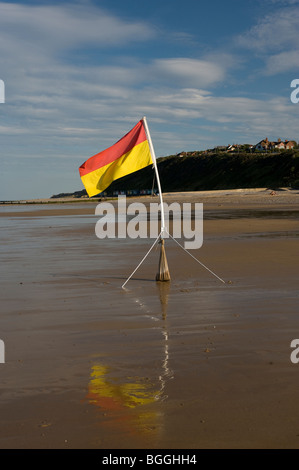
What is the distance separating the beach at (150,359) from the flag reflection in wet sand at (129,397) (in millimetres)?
15

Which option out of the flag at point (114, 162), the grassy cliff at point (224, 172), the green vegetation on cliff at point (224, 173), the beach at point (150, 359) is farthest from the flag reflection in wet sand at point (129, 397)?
the grassy cliff at point (224, 172)

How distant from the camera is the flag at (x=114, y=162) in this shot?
10.6 m

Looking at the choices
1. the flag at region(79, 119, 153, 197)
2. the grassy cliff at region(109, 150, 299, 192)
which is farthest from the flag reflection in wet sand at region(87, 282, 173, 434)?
the grassy cliff at region(109, 150, 299, 192)

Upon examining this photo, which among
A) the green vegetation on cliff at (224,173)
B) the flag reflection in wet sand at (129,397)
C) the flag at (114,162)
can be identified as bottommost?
the flag reflection in wet sand at (129,397)

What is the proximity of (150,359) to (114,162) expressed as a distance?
210 inches

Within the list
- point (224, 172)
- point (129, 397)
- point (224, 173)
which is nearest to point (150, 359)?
point (129, 397)

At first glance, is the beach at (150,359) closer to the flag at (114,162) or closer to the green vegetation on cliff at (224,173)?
the flag at (114,162)

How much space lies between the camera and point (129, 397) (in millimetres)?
5098

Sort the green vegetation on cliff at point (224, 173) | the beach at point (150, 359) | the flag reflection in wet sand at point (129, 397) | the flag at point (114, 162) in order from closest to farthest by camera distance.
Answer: the beach at point (150, 359), the flag reflection in wet sand at point (129, 397), the flag at point (114, 162), the green vegetation on cliff at point (224, 173)

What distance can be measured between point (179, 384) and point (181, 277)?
671cm

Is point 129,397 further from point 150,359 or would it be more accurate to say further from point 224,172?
point 224,172

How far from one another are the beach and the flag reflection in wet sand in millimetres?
15

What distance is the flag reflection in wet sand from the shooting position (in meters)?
4.51
